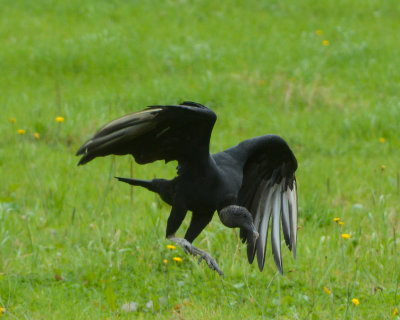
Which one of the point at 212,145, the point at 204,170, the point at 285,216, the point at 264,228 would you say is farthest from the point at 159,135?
the point at 212,145

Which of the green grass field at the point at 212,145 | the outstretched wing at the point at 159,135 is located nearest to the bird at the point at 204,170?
the outstretched wing at the point at 159,135

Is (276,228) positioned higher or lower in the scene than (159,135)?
lower

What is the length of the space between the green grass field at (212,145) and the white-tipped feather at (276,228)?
0.33 m

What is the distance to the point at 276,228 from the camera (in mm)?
5180

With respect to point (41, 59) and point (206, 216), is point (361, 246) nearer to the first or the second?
point (206, 216)

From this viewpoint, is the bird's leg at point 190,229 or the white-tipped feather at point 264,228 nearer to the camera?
the bird's leg at point 190,229

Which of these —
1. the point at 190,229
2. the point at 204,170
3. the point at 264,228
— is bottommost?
the point at 264,228

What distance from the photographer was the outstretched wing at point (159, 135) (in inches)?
157

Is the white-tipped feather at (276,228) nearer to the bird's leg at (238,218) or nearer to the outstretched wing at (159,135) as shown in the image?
the bird's leg at (238,218)

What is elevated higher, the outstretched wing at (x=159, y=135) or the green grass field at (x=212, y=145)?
the outstretched wing at (x=159, y=135)

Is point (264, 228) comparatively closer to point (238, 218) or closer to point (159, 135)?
point (238, 218)

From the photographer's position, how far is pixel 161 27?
11438 millimetres

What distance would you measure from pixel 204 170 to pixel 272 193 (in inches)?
40.9

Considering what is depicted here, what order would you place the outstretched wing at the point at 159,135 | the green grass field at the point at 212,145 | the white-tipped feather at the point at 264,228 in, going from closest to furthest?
the outstretched wing at the point at 159,135
the white-tipped feather at the point at 264,228
the green grass field at the point at 212,145
